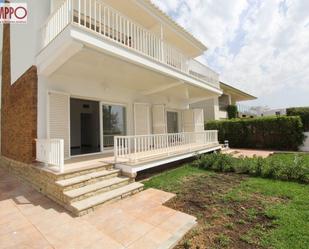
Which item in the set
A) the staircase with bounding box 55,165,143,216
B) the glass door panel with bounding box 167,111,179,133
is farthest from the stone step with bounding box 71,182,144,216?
the glass door panel with bounding box 167,111,179,133

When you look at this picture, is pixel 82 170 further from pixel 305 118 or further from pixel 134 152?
pixel 305 118

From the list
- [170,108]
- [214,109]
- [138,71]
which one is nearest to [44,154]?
[138,71]

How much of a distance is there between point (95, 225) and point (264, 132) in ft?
45.7

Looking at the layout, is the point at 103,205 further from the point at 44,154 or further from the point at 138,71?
the point at 138,71

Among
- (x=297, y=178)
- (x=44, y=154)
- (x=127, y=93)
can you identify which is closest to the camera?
(x=44, y=154)

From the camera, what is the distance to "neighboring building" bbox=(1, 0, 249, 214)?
5.08m

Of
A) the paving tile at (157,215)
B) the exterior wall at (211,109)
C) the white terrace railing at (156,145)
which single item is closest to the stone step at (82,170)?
the white terrace railing at (156,145)

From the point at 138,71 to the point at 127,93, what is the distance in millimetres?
2249

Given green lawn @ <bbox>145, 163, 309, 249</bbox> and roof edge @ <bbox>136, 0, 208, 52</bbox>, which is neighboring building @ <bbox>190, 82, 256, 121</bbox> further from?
green lawn @ <bbox>145, 163, 309, 249</bbox>

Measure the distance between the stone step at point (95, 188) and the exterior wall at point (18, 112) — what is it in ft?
9.24

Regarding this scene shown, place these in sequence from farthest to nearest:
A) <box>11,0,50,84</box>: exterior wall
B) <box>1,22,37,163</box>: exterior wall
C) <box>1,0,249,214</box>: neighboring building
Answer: <box>11,0,50,84</box>: exterior wall, <box>1,22,37,163</box>: exterior wall, <box>1,0,249,214</box>: neighboring building

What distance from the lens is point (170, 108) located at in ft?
40.1

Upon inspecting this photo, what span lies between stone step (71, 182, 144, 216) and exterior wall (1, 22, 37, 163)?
325cm

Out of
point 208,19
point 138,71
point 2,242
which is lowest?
point 2,242
